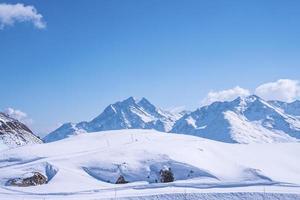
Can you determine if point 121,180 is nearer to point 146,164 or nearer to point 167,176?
point 167,176

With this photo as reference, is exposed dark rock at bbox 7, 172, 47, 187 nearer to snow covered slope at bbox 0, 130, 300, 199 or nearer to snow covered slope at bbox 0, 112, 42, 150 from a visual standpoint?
snow covered slope at bbox 0, 130, 300, 199

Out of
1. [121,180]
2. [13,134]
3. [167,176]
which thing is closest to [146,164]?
[167,176]

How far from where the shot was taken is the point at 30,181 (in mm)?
66375

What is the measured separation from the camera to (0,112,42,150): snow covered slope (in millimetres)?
156000

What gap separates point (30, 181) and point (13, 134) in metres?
106

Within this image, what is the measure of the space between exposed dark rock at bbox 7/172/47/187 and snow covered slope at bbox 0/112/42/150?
272 ft

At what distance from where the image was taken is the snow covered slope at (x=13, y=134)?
156m

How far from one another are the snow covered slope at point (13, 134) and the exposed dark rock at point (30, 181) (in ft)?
272

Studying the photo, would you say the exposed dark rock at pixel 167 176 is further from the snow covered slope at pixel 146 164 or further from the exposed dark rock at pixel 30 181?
the exposed dark rock at pixel 30 181

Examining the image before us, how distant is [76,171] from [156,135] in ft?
151

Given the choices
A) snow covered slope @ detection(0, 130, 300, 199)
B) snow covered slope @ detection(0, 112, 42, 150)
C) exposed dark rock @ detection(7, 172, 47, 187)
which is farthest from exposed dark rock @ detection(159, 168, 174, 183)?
snow covered slope @ detection(0, 112, 42, 150)

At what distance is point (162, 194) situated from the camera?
40.4 m

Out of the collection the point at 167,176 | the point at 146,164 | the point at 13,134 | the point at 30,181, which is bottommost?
the point at 30,181

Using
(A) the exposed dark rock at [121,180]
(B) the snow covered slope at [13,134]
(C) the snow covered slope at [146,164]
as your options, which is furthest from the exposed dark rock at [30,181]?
(B) the snow covered slope at [13,134]
